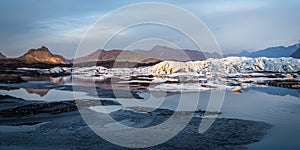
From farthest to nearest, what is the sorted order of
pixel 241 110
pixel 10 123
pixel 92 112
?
pixel 241 110, pixel 92 112, pixel 10 123

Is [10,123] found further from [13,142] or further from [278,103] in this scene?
[278,103]

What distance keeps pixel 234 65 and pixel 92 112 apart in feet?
109

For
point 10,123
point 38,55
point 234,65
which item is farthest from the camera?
point 38,55

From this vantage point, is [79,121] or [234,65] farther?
[234,65]

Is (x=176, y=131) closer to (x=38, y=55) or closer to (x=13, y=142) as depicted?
(x=13, y=142)

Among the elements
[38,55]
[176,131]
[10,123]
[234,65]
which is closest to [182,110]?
[176,131]

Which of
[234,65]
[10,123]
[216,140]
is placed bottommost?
[216,140]

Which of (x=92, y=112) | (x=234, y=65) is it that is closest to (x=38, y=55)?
(x=234, y=65)

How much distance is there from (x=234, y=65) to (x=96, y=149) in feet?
120

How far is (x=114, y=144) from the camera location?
6.78m

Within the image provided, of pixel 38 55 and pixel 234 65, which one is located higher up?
pixel 38 55

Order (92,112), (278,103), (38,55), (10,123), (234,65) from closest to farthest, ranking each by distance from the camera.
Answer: (10,123)
(92,112)
(278,103)
(234,65)
(38,55)

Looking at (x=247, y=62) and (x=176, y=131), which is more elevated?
(x=247, y=62)

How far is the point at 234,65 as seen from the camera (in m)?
39.8
